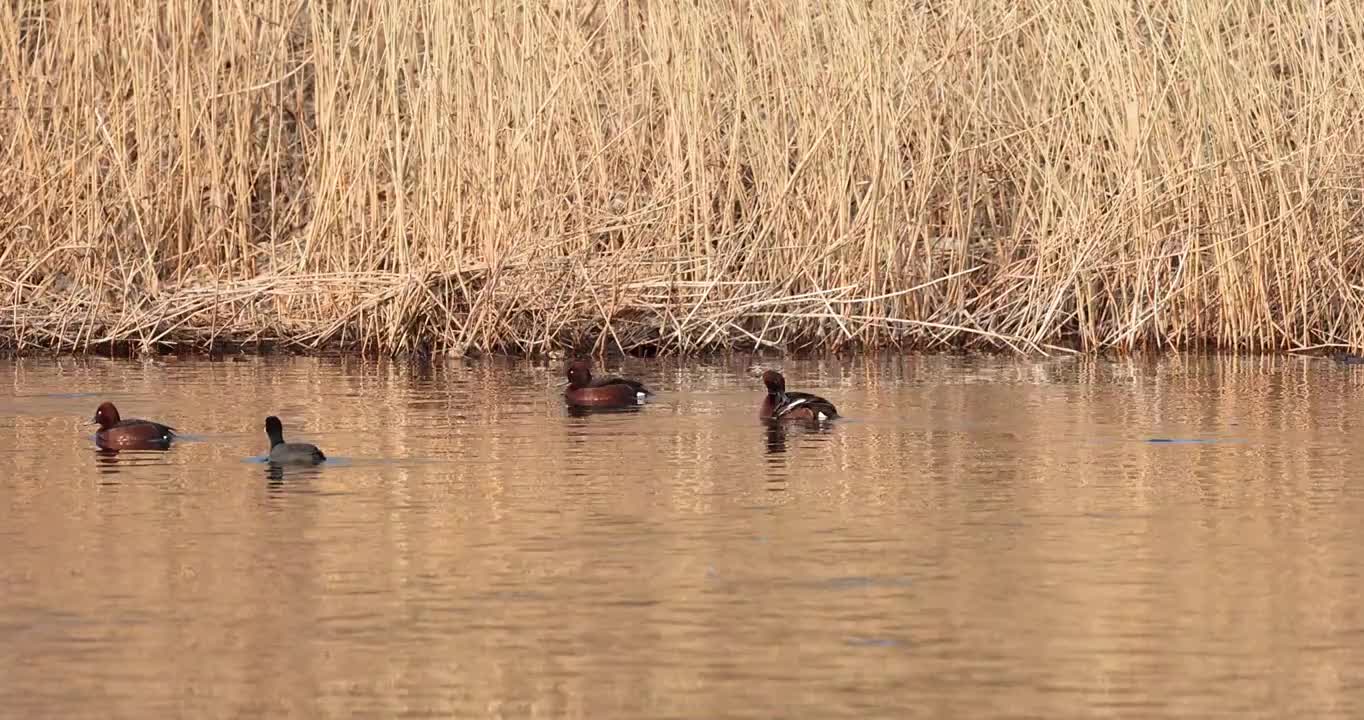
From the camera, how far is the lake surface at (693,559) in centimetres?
635

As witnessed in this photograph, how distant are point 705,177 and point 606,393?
3382 millimetres

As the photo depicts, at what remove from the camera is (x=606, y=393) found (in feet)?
42.6

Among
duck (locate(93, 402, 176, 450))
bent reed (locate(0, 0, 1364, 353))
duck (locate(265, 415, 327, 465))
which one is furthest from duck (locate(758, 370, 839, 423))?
bent reed (locate(0, 0, 1364, 353))

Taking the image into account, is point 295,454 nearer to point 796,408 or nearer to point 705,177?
point 796,408

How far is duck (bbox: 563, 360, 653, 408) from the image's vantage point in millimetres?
12930

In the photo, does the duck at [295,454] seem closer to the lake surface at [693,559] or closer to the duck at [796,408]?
the lake surface at [693,559]

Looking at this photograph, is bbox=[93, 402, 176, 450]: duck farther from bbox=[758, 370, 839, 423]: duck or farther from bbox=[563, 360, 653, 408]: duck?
bbox=[758, 370, 839, 423]: duck

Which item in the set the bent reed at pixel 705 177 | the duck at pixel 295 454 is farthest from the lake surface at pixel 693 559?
the bent reed at pixel 705 177

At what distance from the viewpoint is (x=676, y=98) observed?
1603 centimetres

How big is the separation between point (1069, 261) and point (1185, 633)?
9.38m

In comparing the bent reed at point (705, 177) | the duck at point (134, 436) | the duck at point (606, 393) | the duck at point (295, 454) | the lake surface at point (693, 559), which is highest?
the bent reed at point (705, 177)


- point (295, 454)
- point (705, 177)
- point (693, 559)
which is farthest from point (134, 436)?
point (705, 177)

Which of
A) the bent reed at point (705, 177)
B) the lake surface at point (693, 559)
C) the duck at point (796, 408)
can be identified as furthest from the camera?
the bent reed at point (705, 177)

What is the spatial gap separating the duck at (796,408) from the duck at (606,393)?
792 millimetres
